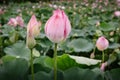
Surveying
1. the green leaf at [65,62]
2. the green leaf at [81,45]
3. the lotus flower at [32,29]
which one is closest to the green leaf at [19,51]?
the green leaf at [81,45]

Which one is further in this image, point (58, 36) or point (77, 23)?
point (77, 23)

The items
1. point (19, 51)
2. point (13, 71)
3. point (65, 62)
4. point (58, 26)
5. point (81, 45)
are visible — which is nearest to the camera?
point (58, 26)

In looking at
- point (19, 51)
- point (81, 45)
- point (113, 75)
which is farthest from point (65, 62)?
point (81, 45)

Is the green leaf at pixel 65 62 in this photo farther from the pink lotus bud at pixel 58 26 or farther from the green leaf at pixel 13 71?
the pink lotus bud at pixel 58 26

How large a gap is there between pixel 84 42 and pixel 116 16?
1.50 metres

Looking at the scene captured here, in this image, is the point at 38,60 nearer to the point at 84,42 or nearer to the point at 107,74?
the point at 107,74

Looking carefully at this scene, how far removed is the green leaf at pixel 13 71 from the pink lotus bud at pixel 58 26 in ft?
0.56

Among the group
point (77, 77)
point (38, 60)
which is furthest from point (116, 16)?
point (77, 77)

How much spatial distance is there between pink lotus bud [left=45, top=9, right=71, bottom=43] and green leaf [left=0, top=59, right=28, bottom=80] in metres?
0.17

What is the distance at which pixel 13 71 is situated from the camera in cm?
91

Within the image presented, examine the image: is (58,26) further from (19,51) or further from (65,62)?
(19,51)

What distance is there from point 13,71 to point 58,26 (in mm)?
223

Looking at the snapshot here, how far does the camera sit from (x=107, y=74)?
36.2 inches

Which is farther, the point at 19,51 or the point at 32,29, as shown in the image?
the point at 19,51
